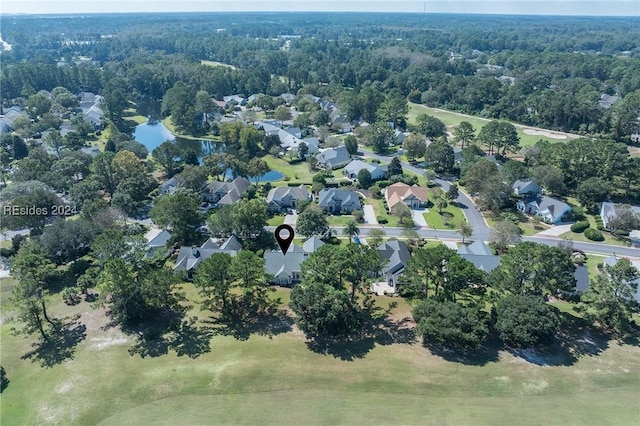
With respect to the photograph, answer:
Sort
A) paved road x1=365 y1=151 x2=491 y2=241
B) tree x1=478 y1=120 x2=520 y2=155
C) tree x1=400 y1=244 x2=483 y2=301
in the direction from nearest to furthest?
tree x1=400 y1=244 x2=483 y2=301
paved road x1=365 y1=151 x2=491 y2=241
tree x1=478 y1=120 x2=520 y2=155

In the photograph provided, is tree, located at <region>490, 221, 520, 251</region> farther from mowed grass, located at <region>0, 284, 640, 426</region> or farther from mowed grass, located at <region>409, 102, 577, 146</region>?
mowed grass, located at <region>409, 102, 577, 146</region>

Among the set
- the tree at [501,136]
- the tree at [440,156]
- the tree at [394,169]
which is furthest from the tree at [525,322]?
the tree at [501,136]

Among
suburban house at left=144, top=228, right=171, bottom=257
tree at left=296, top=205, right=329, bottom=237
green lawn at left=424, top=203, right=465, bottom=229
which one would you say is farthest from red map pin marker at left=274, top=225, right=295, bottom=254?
green lawn at left=424, top=203, right=465, bottom=229

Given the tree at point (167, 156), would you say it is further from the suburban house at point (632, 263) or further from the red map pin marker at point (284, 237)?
the suburban house at point (632, 263)

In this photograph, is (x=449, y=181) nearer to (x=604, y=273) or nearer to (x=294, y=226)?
(x=294, y=226)

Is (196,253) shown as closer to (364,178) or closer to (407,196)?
(407,196)

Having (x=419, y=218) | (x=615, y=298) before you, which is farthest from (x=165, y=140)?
(x=615, y=298)
